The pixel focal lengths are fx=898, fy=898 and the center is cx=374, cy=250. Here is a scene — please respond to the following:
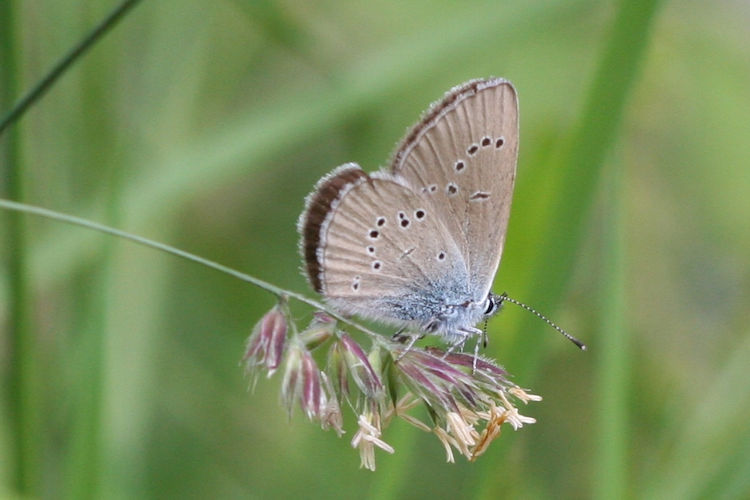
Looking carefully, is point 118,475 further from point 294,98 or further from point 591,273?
point 591,273

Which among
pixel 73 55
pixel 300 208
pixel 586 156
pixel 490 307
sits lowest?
pixel 490 307

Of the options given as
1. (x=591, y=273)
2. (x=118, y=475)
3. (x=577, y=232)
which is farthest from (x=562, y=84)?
(x=118, y=475)

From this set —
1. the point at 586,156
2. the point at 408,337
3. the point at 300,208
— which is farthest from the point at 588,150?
the point at 300,208

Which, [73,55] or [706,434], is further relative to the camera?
[706,434]

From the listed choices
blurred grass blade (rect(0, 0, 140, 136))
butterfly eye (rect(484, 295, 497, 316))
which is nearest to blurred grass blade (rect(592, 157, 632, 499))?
butterfly eye (rect(484, 295, 497, 316))

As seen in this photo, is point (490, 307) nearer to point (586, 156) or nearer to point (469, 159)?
point (469, 159)

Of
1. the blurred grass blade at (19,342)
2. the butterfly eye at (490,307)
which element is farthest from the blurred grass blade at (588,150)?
the blurred grass blade at (19,342)

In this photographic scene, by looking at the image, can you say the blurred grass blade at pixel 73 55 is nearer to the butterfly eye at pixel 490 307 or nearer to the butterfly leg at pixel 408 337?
the butterfly leg at pixel 408 337
